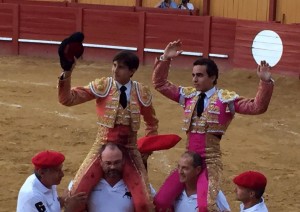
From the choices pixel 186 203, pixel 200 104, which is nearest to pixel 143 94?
pixel 200 104

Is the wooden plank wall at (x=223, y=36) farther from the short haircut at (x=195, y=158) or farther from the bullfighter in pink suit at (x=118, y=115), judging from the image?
the short haircut at (x=195, y=158)

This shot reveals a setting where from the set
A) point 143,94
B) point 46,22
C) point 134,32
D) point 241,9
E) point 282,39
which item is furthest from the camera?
point 241,9

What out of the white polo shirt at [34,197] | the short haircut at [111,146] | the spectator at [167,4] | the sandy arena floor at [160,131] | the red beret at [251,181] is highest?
the spectator at [167,4]

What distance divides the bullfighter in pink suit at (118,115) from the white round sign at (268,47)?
8.76m

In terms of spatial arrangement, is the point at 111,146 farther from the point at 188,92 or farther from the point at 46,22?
the point at 46,22

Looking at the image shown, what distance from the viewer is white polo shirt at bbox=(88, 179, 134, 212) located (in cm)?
→ 536

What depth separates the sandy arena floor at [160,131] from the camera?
867 cm

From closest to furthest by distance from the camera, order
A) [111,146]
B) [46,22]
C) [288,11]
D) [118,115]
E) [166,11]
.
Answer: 1. [111,146]
2. [118,115]
3. [288,11]
4. [166,11]
5. [46,22]

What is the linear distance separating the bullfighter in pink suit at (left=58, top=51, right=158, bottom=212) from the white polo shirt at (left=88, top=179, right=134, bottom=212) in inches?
1.7

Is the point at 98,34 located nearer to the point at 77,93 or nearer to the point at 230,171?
the point at 230,171

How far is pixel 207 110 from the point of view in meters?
5.55

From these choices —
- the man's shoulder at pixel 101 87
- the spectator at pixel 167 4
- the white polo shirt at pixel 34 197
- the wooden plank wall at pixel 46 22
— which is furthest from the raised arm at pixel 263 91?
the spectator at pixel 167 4

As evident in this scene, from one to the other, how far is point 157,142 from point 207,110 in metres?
Result: 0.42

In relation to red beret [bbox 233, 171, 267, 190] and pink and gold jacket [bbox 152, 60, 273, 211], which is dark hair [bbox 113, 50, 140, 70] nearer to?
pink and gold jacket [bbox 152, 60, 273, 211]
